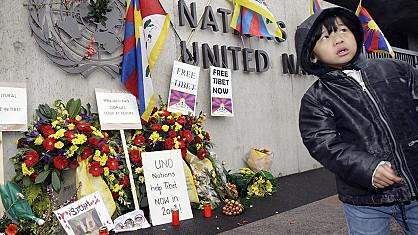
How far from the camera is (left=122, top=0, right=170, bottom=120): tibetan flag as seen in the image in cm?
374

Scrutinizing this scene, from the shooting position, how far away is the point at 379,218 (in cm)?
151

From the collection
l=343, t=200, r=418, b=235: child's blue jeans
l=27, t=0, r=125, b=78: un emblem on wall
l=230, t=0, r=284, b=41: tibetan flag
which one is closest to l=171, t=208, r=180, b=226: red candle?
l=27, t=0, r=125, b=78: un emblem on wall

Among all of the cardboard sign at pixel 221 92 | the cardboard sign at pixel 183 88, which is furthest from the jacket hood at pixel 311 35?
the cardboard sign at pixel 221 92

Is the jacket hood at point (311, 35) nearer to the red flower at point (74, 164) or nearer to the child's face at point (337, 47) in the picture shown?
the child's face at point (337, 47)

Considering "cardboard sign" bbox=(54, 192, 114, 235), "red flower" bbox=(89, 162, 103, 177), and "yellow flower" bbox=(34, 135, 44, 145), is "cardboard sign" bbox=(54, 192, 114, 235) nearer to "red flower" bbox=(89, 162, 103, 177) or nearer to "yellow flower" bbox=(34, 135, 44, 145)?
"red flower" bbox=(89, 162, 103, 177)

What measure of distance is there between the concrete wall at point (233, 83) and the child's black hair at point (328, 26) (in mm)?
2651

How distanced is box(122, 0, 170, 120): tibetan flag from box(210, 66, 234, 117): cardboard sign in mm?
1086

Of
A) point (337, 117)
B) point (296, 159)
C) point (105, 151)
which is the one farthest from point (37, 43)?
point (296, 159)

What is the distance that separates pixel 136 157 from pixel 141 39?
1.15m

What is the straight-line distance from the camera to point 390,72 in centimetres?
153

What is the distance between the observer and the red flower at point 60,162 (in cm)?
302

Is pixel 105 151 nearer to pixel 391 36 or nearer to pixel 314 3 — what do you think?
pixel 314 3

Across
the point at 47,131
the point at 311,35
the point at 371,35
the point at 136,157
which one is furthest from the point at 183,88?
the point at 371,35

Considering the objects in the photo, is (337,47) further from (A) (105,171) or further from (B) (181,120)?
(B) (181,120)
